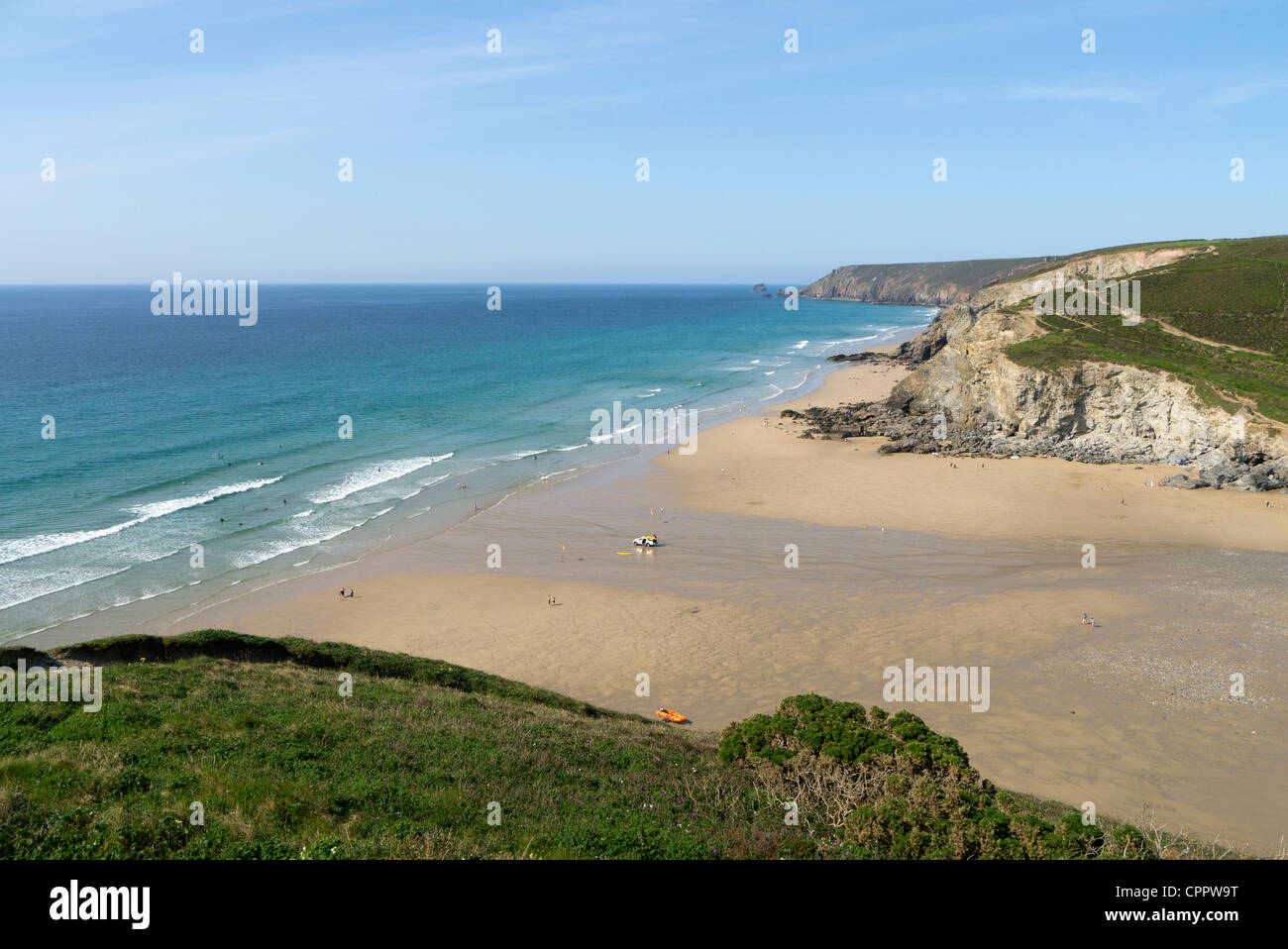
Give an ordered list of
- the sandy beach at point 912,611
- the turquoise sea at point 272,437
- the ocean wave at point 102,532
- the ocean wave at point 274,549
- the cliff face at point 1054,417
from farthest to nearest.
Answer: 1. the cliff face at point 1054,417
2. the turquoise sea at point 272,437
3. the ocean wave at point 274,549
4. the ocean wave at point 102,532
5. the sandy beach at point 912,611

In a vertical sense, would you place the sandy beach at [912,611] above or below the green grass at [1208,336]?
below

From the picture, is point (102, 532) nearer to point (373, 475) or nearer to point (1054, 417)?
point (373, 475)

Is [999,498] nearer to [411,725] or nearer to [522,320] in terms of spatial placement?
[411,725]

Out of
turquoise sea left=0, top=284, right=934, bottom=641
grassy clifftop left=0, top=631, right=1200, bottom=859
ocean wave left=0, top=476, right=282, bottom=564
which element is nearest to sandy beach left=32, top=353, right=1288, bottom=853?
turquoise sea left=0, top=284, right=934, bottom=641

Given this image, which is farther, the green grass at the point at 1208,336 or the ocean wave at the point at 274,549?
the green grass at the point at 1208,336

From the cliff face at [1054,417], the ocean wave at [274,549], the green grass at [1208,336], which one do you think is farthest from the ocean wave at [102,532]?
the green grass at [1208,336]

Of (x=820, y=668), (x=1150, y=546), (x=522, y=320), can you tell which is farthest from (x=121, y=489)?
(x=522, y=320)

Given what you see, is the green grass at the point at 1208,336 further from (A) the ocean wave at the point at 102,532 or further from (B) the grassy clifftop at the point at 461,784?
(A) the ocean wave at the point at 102,532
